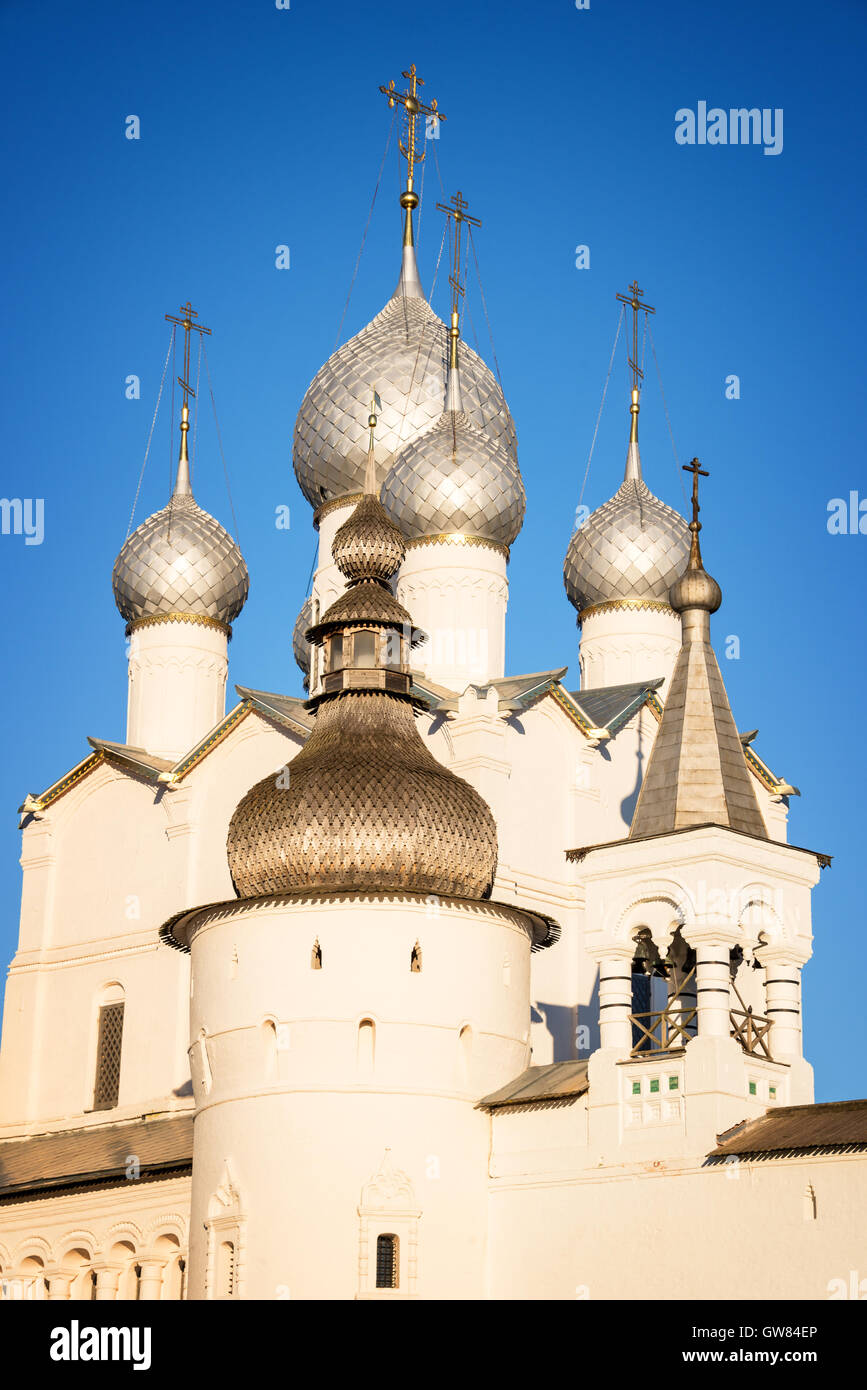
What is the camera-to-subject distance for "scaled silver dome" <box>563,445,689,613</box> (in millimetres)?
23750

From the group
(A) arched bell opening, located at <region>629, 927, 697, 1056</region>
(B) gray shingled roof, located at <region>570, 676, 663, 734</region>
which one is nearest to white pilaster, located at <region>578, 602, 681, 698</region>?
(B) gray shingled roof, located at <region>570, 676, 663, 734</region>

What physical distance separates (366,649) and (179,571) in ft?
22.5

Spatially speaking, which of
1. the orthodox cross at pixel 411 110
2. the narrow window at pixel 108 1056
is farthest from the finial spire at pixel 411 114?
the narrow window at pixel 108 1056

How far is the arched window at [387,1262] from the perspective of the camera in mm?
15695

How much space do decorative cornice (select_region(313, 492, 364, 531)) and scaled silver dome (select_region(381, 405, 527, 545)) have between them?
4.41 ft

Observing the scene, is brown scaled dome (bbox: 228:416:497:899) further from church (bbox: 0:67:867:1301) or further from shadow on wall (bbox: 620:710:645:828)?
shadow on wall (bbox: 620:710:645:828)

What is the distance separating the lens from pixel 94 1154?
20.2 m

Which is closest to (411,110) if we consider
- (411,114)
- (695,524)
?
(411,114)

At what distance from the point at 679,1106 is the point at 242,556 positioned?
11441mm

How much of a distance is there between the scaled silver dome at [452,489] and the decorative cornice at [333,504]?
4.41 ft

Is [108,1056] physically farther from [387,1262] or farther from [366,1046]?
[387,1262]

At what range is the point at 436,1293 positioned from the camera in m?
15.8
